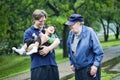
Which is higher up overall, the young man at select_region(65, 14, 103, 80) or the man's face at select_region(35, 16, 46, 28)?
the man's face at select_region(35, 16, 46, 28)

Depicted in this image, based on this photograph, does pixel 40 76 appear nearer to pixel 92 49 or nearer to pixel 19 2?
pixel 92 49

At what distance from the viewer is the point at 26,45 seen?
580 centimetres

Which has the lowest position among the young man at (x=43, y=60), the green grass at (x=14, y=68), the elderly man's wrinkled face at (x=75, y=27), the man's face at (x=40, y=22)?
the green grass at (x=14, y=68)

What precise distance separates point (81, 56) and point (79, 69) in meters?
0.28

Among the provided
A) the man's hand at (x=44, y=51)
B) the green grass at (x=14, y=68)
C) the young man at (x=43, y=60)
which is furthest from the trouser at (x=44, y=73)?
the green grass at (x=14, y=68)

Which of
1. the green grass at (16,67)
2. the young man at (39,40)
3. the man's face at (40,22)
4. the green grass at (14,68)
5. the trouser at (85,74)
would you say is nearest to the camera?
the young man at (39,40)

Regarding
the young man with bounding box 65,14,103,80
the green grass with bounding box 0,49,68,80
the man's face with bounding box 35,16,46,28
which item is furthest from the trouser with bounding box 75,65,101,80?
the green grass with bounding box 0,49,68,80

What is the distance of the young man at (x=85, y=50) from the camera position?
19.8ft

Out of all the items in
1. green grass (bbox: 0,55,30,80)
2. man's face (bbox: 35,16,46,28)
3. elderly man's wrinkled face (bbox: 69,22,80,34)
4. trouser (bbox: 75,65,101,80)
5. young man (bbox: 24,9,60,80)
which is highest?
man's face (bbox: 35,16,46,28)

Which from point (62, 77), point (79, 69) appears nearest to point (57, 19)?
point (62, 77)

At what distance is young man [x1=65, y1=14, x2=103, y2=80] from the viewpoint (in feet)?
19.8

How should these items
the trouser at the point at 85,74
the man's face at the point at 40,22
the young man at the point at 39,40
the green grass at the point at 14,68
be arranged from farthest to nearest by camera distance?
the green grass at the point at 14,68 → the trouser at the point at 85,74 → the man's face at the point at 40,22 → the young man at the point at 39,40

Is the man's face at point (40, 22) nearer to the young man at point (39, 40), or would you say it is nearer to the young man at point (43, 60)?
the young man at point (43, 60)

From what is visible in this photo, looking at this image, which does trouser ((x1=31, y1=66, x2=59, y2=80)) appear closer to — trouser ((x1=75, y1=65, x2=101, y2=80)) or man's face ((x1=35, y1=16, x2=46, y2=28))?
trouser ((x1=75, y1=65, x2=101, y2=80))
